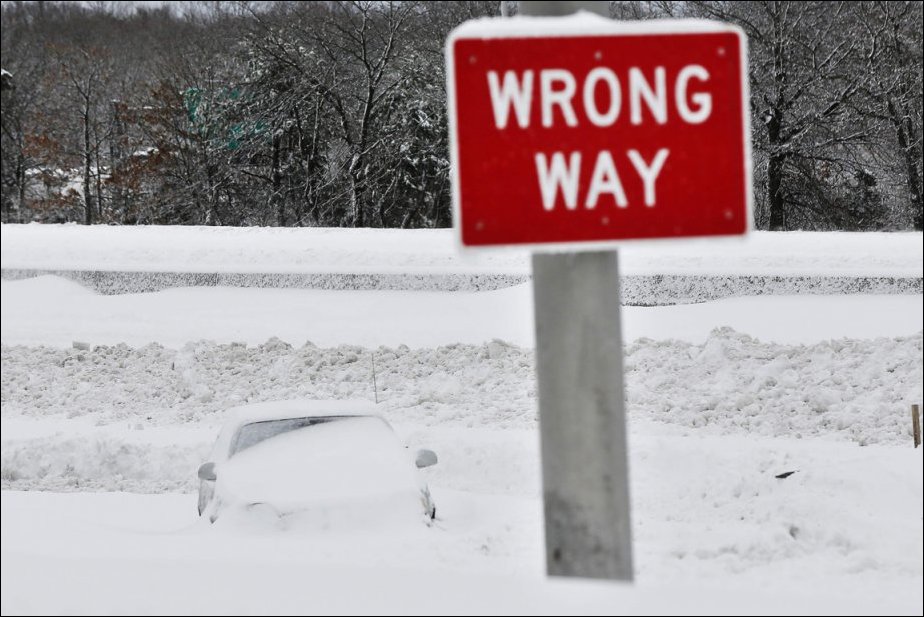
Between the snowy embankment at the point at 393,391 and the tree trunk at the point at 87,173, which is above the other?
the tree trunk at the point at 87,173

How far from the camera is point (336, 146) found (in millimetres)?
25547

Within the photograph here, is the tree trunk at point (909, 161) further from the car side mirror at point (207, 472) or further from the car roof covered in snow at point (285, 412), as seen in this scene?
the car side mirror at point (207, 472)

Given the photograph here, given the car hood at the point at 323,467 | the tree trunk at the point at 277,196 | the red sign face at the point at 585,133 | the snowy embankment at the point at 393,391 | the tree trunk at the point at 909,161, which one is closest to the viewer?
the red sign face at the point at 585,133

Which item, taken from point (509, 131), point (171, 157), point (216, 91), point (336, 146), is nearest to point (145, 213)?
point (171, 157)

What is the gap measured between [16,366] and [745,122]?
16667mm

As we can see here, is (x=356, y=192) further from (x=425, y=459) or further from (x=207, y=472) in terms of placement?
(x=207, y=472)

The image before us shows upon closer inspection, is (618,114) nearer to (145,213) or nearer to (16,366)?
(16,366)

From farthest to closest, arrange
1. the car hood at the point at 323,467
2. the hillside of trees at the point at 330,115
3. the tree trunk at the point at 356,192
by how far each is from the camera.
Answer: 1. the tree trunk at the point at 356,192
2. the hillside of trees at the point at 330,115
3. the car hood at the point at 323,467

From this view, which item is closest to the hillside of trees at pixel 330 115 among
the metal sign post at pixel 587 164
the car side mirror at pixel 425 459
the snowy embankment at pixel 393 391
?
the snowy embankment at pixel 393 391

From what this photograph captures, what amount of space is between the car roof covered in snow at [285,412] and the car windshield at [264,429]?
27 mm

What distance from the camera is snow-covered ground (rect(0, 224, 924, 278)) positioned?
53.0 feet

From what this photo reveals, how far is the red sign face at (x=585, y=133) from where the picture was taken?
191cm

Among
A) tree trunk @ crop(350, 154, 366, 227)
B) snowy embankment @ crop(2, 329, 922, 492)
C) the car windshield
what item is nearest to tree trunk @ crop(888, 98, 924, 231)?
snowy embankment @ crop(2, 329, 922, 492)

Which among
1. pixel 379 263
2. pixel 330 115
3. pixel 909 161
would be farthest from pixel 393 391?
pixel 330 115
